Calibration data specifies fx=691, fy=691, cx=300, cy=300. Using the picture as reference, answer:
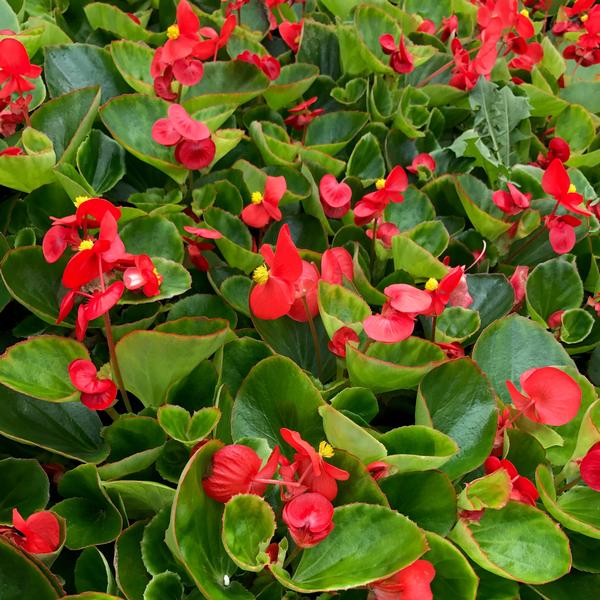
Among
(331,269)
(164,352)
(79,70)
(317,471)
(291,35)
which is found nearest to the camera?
(317,471)

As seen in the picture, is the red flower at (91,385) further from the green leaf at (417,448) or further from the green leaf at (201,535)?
the green leaf at (417,448)

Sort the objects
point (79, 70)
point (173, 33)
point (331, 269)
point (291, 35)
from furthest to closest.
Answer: point (291, 35), point (79, 70), point (173, 33), point (331, 269)

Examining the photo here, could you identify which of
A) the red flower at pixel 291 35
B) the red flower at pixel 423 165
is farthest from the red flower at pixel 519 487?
the red flower at pixel 291 35

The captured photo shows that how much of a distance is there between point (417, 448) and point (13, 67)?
60cm

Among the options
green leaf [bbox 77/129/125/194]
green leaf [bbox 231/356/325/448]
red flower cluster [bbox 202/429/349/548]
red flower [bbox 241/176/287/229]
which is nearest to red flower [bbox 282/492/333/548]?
red flower cluster [bbox 202/429/349/548]

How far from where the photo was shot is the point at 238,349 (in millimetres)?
698

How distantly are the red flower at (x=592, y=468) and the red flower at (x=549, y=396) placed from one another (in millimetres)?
36

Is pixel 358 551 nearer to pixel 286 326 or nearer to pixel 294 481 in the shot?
pixel 294 481

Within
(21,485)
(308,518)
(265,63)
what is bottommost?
(21,485)

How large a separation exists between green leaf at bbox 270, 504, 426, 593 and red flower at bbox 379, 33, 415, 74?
2.35 feet

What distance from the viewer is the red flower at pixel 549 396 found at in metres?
0.61

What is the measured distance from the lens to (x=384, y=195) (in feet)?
2.62

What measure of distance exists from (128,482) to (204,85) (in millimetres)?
633

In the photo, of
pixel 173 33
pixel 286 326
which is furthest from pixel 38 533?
pixel 173 33
